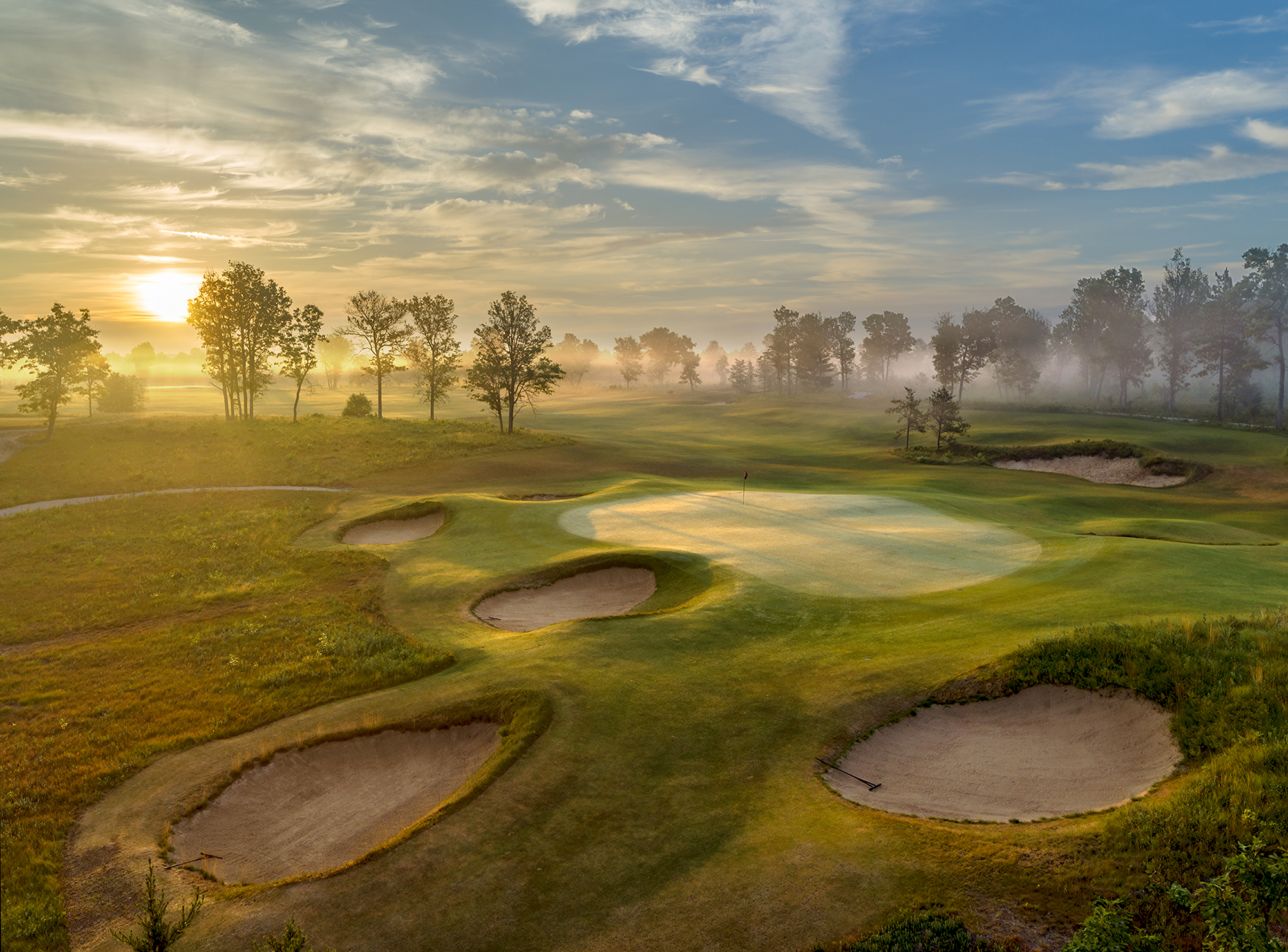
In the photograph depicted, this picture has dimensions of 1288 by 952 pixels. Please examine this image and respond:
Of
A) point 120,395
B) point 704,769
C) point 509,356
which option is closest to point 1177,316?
point 509,356

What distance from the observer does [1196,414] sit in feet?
295

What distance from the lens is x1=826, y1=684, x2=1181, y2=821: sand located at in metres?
10.5

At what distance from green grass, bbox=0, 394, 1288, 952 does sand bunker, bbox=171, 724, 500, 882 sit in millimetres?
613

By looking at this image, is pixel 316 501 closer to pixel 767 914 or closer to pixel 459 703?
pixel 459 703

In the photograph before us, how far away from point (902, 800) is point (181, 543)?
32.3 metres

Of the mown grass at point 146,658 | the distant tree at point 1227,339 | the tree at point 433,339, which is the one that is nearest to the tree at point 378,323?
the tree at point 433,339

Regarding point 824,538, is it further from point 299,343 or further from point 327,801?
point 299,343

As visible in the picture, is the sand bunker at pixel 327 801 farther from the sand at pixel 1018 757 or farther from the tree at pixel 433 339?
the tree at pixel 433 339

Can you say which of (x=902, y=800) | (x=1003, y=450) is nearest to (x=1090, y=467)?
(x=1003, y=450)

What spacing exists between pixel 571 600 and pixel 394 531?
49.1 feet

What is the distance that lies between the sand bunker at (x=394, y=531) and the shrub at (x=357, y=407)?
161ft

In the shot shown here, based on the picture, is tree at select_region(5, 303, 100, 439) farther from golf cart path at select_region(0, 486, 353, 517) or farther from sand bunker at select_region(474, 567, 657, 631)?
sand bunker at select_region(474, 567, 657, 631)

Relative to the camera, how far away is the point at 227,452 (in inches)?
2164

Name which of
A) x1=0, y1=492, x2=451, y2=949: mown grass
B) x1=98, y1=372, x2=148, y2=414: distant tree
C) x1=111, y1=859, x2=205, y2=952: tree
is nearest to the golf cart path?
x1=0, y1=492, x2=451, y2=949: mown grass
